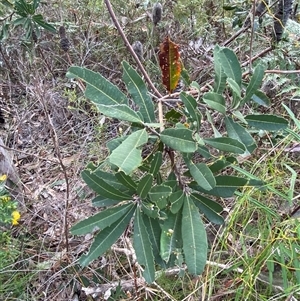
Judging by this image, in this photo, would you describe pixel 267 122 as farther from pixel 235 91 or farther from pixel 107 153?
pixel 107 153

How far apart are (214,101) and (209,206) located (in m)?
0.28

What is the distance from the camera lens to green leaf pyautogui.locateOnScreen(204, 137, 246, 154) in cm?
86

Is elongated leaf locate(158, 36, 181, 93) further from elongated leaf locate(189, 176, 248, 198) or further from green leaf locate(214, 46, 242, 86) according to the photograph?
elongated leaf locate(189, 176, 248, 198)

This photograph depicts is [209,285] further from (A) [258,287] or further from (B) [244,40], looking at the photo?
(B) [244,40]

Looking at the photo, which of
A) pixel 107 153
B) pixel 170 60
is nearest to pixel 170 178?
pixel 170 60

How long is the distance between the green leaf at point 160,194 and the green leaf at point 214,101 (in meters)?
0.21

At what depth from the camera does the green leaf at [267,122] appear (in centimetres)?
97

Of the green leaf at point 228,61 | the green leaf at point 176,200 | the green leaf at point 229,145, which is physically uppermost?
the green leaf at point 228,61

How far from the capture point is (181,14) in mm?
2246

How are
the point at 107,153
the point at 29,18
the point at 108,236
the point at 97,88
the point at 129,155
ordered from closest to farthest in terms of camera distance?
the point at 129,155 < the point at 97,88 < the point at 108,236 < the point at 29,18 < the point at 107,153

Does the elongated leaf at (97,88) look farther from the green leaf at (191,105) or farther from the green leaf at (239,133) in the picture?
the green leaf at (239,133)

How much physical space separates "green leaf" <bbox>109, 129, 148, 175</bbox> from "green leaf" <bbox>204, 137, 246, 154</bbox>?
18 centimetres

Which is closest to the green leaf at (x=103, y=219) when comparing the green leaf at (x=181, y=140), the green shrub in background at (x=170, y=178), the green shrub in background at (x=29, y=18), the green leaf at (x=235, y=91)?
the green shrub in background at (x=170, y=178)

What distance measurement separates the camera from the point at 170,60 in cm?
104
